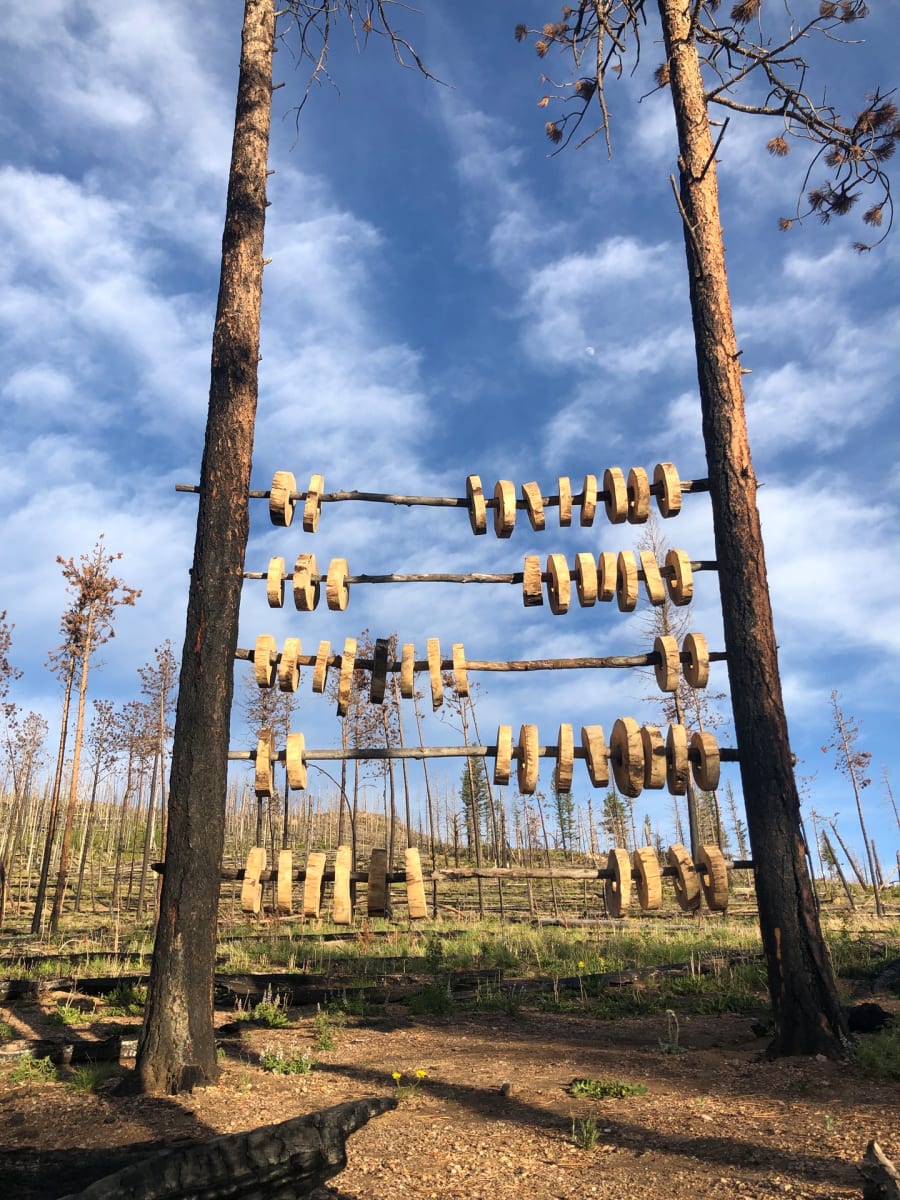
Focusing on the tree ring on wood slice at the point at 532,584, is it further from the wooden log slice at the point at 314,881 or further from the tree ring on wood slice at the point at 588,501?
the wooden log slice at the point at 314,881

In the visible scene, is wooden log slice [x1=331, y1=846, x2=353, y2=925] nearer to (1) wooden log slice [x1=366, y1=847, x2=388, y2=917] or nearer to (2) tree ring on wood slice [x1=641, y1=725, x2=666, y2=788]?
(1) wooden log slice [x1=366, y1=847, x2=388, y2=917]

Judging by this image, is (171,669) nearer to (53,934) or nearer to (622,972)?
(53,934)

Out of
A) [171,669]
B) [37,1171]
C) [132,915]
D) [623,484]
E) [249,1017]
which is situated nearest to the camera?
[37,1171]

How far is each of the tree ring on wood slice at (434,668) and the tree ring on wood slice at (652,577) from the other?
174 cm

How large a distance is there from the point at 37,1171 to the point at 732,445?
6.83 m

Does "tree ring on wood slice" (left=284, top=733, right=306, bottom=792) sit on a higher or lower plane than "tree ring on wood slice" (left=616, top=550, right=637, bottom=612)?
lower

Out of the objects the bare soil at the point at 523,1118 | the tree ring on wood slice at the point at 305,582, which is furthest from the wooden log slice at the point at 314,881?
the tree ring on wood slice at the point at 305,582

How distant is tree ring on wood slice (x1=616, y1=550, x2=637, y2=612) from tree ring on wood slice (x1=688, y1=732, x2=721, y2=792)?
3.79 feet

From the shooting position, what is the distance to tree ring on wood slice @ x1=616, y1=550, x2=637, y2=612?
723cm

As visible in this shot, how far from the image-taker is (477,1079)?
19.8 ft

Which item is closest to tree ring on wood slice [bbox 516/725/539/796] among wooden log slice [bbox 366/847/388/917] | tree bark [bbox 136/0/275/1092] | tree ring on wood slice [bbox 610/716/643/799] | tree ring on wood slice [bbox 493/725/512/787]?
tree ring on wood slice [bbox 493/725/512/787]

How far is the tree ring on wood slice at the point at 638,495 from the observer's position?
24.6 feet

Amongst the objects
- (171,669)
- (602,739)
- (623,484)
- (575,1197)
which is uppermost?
(171,669)

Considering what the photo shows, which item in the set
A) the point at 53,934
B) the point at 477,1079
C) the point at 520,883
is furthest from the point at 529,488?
the point at 520,883
